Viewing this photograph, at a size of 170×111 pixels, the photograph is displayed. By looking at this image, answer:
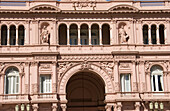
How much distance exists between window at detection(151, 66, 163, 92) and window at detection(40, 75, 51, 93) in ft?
42.7

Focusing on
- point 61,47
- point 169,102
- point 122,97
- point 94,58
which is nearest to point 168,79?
point 169,102

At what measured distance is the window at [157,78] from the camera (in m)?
46.8

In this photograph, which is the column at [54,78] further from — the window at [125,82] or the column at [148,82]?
the column at [148,82]

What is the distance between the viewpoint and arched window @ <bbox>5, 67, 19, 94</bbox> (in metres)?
45.7

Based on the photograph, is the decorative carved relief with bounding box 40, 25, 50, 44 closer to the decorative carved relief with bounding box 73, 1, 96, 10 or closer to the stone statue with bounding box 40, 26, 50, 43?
the stone statue with bounding box 40, 26, 50, 43

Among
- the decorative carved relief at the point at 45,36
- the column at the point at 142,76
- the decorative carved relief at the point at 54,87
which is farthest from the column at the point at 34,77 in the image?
Answer: the column at the point at 142,76

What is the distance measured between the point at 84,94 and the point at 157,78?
1378 cm

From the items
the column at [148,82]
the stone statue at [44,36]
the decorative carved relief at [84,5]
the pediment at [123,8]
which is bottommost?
the column at [148,82]

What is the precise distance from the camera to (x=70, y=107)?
2179 inches

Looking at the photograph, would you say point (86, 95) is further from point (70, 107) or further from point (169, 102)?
point (169, 102)

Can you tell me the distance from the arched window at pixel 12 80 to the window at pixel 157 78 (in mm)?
17062

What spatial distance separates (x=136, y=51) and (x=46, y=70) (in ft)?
37.9

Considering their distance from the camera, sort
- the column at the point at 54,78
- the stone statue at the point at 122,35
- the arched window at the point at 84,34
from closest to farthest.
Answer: the column at the point at 54,78 → the stone statue at the point at 122,35 → the arched window at the point at 84,34

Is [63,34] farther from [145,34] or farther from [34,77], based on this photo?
[145,34]
